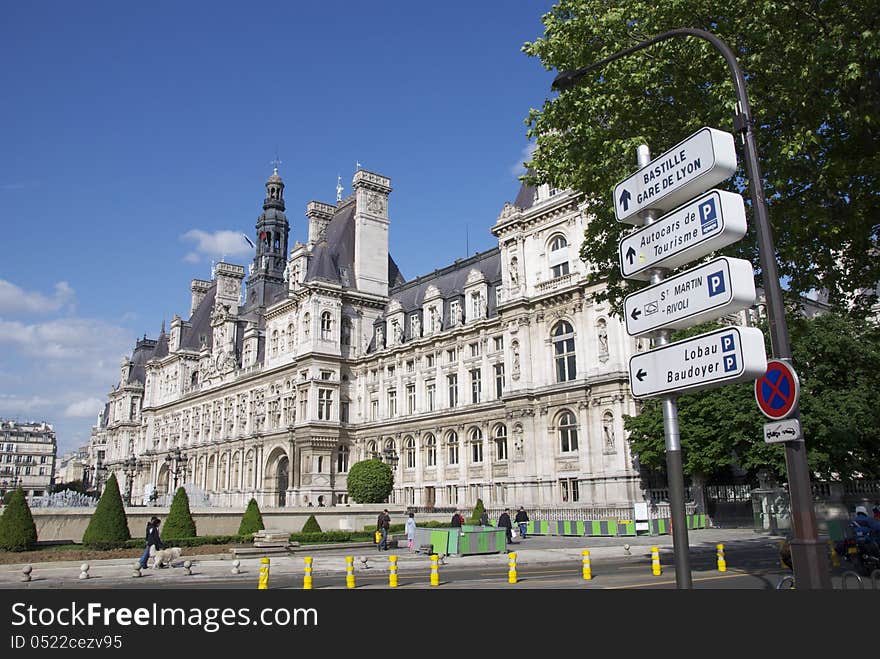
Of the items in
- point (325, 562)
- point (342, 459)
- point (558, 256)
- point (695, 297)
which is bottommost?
point (325, 562)

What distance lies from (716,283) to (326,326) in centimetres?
Answer: 5674

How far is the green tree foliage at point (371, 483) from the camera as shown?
171ft

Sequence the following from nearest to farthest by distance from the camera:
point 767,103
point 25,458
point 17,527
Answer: point 767,103 < point 17,527 < point 25,458

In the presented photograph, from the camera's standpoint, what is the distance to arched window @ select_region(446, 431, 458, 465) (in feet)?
175

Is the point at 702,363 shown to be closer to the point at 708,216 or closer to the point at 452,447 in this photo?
the point at 708,216

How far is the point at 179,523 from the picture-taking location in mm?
34344

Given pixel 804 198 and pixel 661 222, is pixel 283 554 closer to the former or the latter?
pixel 804 198

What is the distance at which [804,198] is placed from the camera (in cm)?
1622

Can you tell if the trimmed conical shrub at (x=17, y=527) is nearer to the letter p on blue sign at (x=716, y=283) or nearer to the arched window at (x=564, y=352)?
the arched window at (x=564, y=352)

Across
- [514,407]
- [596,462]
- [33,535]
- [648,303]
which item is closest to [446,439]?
[514,407]

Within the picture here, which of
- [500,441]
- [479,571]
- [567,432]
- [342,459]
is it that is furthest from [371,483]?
[479,571]

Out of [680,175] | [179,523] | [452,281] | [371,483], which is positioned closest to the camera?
[680,175]

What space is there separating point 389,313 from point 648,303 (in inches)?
2144

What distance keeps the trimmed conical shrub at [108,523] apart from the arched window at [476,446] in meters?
25.7
